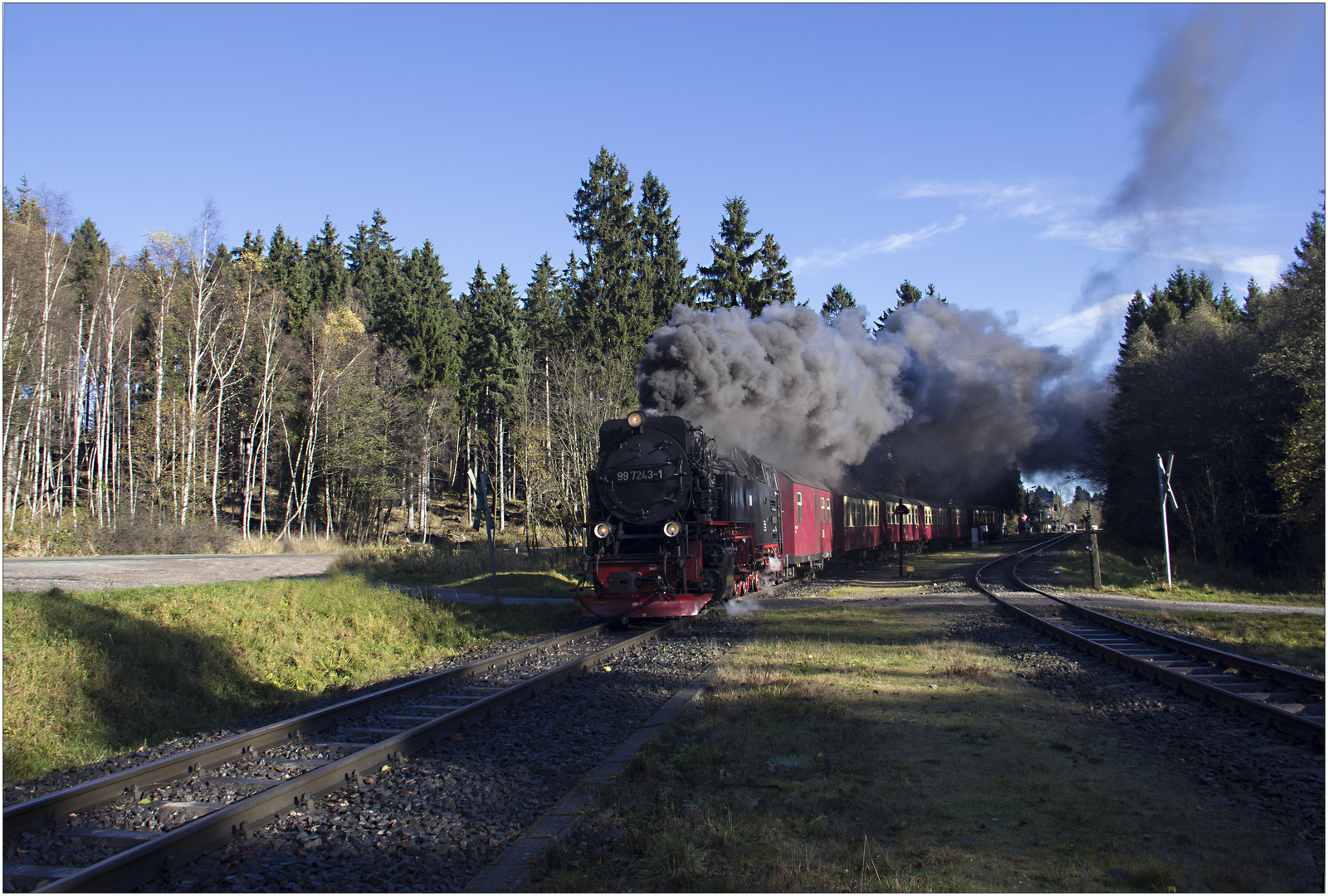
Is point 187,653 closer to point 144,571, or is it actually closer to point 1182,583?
point 144,571

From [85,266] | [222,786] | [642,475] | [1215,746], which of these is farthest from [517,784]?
[85,266]

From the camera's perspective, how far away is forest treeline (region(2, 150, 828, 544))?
2789 centimetres

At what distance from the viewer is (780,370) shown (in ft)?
70.7

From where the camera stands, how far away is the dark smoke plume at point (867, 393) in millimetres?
18250

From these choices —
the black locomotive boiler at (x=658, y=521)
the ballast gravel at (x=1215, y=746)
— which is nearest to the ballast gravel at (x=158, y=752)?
the black locomotive boiler at (x=658, y=521)

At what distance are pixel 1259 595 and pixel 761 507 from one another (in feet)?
40.8

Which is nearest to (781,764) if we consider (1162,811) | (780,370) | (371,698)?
(1162,811)

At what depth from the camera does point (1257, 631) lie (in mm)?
12328

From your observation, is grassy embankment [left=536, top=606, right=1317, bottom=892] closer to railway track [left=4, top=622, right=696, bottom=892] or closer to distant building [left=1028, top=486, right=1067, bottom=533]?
railway track [left=4, top=622, right=696, bottom=892]

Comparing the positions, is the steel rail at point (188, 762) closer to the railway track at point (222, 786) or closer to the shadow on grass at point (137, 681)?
the railway track at point (222, 786)

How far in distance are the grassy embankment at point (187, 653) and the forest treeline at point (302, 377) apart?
52.4 feet

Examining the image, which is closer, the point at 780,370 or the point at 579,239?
the point at 780,370

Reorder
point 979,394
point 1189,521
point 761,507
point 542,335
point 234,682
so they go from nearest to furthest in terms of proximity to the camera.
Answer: point 234,682 < point 761,507 < point 1189,521 < point 979,394 < point 542,335

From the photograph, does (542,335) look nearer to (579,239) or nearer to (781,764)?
(579,239)
